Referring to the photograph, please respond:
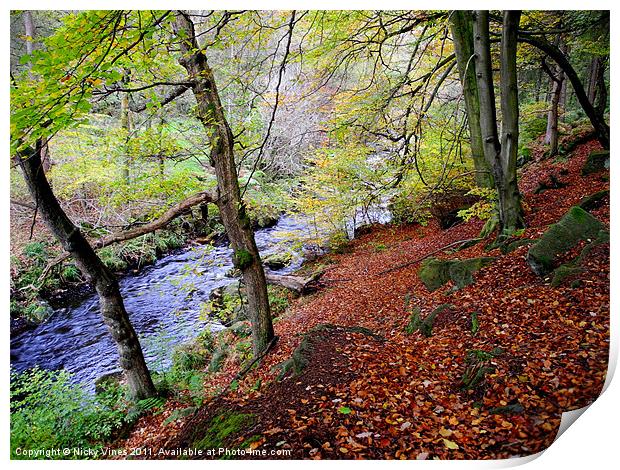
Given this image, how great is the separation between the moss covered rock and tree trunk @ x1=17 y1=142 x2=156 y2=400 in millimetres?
3185

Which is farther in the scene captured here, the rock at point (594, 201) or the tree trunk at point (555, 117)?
the tree trunk at point (555, 117)

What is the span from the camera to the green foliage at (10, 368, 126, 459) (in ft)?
8.04

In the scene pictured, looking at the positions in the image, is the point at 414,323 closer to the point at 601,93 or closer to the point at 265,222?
the point at 601,93

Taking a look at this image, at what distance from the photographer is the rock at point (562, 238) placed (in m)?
2.73

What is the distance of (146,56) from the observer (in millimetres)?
2316

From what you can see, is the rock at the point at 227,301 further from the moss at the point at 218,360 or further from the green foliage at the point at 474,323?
the green foliage at the point at 474,323

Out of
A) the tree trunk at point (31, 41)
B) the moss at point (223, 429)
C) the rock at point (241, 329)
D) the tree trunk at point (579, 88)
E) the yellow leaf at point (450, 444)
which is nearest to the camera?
the yellow leaf at point (450, 444)

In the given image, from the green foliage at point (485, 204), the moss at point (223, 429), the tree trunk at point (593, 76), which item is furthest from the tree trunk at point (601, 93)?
the moss at point (223, 429)

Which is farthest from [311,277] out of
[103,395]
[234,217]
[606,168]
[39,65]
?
[39,65]

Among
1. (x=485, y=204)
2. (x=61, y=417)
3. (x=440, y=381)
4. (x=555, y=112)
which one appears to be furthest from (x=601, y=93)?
(x=61, y=417)

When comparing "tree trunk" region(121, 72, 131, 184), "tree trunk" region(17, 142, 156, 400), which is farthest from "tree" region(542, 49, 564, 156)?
"tree trunk" region(17, 142, 156, 400)

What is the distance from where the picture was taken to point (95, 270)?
9.77ft

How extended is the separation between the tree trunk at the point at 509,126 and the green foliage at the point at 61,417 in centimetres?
434

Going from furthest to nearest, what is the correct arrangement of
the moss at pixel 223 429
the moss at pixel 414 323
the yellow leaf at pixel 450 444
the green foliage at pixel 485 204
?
1. the green foliage at pixel 485 204
2. the moss at pixel 414 323
3. the moss at pixel 223 429
4. the yellow leaf at pixel 450 444
